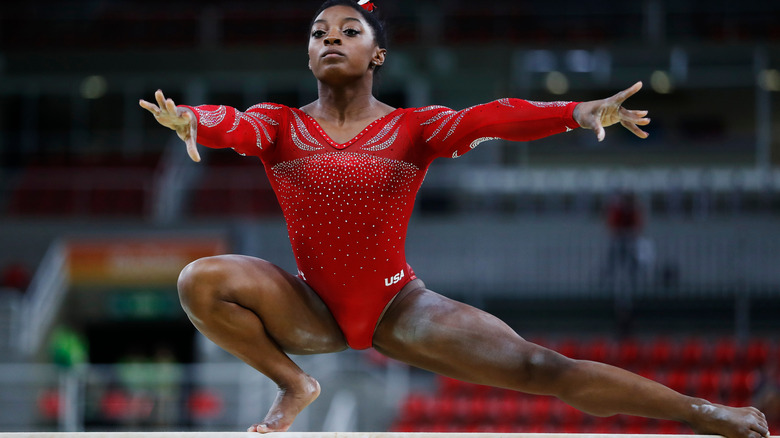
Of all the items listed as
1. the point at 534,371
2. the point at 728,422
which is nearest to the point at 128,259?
the point at 534,371

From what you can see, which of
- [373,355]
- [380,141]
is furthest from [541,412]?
[380,141]

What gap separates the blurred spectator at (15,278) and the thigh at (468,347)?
10.2 metres

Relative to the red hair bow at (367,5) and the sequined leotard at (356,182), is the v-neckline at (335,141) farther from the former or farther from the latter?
the red hair bow at (367,5)

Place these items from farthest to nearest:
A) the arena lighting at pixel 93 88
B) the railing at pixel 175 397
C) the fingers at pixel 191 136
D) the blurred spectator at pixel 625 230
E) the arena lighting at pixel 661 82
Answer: the arena lighting at pixel 93 88 < the arena lighting at pixel 661 82 < the blurred spectator at pixel 625 230 < the railing at pixel 175 397 < the fingers at pixel 191 136

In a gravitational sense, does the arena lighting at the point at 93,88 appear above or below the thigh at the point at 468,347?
above

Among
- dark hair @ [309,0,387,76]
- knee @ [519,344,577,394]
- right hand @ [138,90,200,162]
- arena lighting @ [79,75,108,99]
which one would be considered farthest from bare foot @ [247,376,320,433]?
arena lighting @ [79,75,108,99]

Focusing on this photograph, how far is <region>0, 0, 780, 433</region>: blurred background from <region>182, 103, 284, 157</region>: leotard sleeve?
4.47 meters

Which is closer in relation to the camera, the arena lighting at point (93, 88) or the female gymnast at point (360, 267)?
the female gymnast at point (360, 267)

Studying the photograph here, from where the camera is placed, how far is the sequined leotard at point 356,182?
3.11 m

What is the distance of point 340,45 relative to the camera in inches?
127

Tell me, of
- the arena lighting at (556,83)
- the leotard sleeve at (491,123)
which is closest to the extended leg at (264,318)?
the leotard sleeve at (491,123)

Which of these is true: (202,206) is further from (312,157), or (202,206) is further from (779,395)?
(312,157)

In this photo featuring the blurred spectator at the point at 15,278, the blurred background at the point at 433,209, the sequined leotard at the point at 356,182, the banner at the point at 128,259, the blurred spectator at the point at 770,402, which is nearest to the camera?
the sequined leotard at the point at 356,182

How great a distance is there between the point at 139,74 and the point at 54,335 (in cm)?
580
